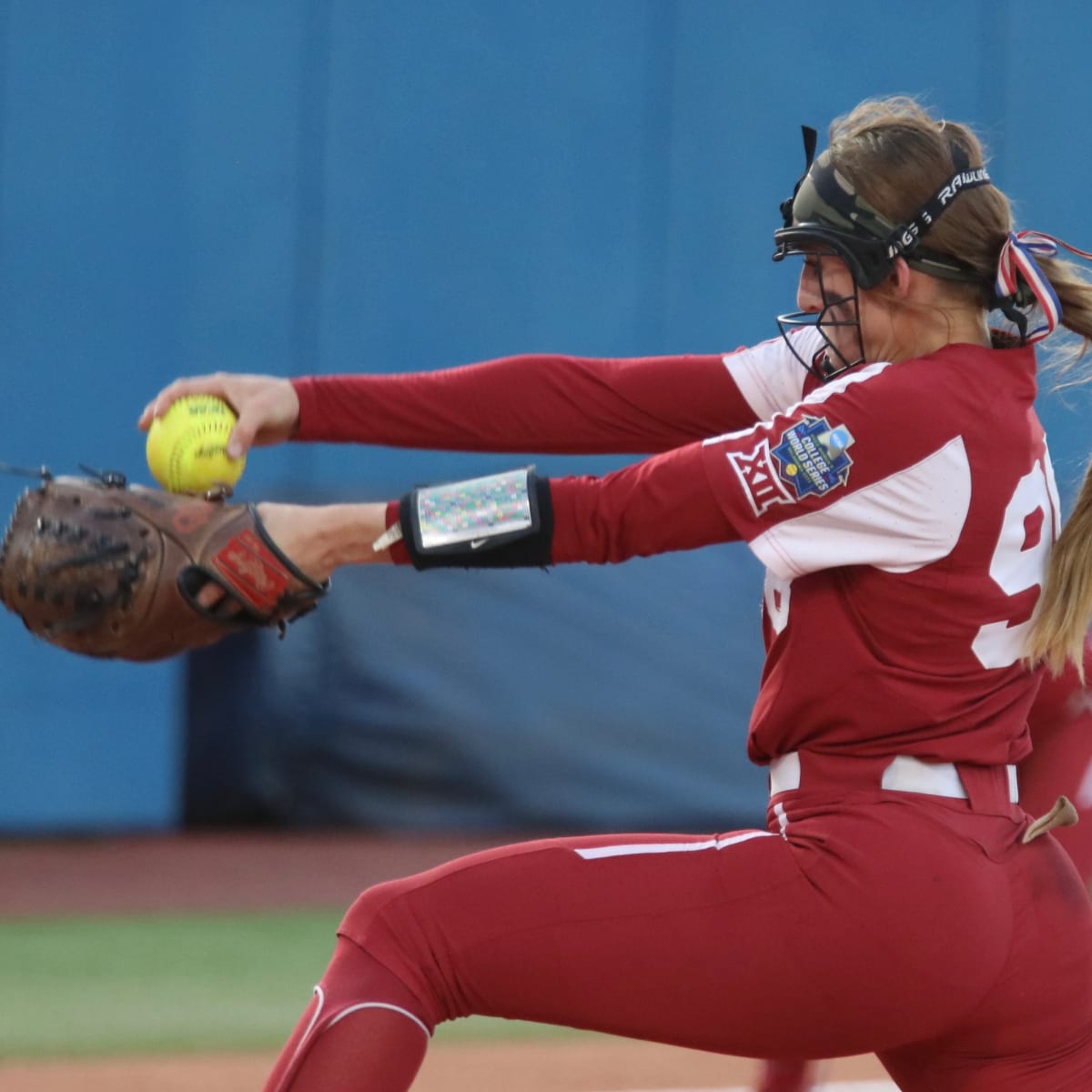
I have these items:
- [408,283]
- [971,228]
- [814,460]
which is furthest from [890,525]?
[408,283]

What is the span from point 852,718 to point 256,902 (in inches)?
171

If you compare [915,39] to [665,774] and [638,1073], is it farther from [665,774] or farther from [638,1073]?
[638,1073]

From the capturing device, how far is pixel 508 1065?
438cm

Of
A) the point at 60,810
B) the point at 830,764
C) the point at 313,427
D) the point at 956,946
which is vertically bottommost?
the point at 60,810

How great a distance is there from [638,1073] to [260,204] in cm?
487

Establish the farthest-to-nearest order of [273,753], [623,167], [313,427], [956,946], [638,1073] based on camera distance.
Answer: [623,167]
[273,753]
[638,1073]
[313,427]
[956,946]

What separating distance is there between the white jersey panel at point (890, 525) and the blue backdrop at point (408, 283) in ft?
16.9

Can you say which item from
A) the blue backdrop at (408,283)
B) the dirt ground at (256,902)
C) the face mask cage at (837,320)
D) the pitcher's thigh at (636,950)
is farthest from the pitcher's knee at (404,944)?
the blue backdrop at (408,283)

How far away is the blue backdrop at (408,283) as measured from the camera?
738cm

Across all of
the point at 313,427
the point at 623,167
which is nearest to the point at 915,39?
the point at 623,167

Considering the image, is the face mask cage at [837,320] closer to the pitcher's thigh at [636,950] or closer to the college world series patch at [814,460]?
the college world series patch at [814,460]

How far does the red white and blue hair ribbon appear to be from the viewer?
2361mm

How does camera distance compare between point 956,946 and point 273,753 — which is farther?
point 273,753

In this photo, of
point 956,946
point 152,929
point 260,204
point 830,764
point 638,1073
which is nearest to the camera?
point 956,946
